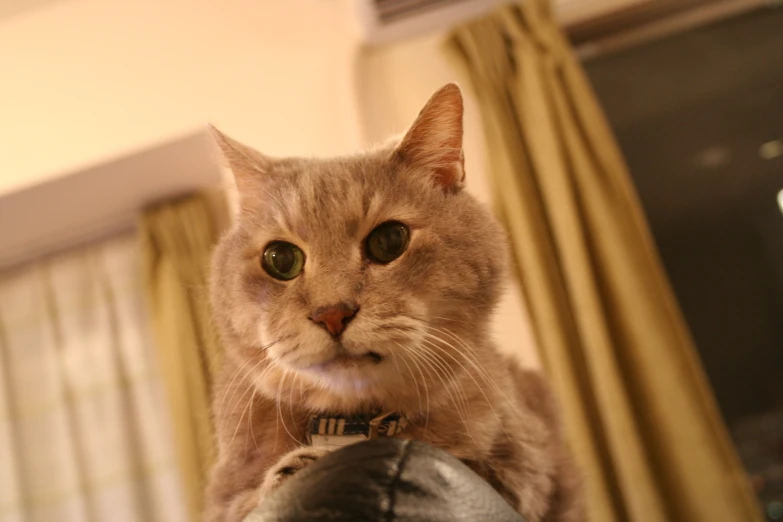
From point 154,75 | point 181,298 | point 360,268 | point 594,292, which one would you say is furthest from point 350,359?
point 154,75

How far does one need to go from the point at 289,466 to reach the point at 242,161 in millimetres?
385

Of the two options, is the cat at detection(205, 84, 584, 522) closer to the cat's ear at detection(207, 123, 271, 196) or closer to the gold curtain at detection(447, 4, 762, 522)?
the cat's ear at detection(207, 123, 271, 196)

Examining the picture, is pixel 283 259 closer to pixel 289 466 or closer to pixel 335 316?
pixel 335 316

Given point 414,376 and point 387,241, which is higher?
point 387,241

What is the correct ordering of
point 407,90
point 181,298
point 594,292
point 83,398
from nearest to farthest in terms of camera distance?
point 594,292 → point 407,90 → point 181,298 → point 83,398

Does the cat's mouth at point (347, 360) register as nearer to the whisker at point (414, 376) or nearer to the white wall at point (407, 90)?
the whisker at point (414, 376)

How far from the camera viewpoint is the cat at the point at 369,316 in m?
0.54

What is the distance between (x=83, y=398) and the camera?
1846mm

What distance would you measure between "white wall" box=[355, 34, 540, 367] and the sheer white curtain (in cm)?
101

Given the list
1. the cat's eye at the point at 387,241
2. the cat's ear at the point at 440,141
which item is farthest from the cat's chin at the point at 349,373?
the cat's ear at the point at 440,141

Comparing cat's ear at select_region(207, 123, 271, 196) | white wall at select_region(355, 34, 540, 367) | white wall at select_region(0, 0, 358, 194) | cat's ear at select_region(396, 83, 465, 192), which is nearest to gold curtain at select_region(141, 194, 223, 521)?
white wall at select_region(0, 0, 358, 194)

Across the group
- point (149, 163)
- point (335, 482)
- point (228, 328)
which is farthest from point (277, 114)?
point (335, 482)

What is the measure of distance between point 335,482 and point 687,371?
3.59 feet

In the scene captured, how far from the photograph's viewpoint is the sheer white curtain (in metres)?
1.78
